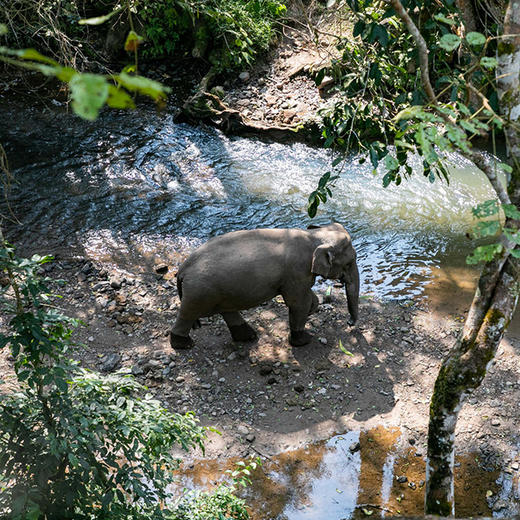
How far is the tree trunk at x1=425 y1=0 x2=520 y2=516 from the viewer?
13.3ft

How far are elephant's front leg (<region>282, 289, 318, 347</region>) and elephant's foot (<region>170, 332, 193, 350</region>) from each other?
1.18m

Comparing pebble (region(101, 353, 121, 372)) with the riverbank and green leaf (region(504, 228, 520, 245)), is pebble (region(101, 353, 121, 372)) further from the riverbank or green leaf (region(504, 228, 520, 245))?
green leaf (region(504, 228, 520, 245))

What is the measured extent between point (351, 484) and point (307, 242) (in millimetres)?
2681

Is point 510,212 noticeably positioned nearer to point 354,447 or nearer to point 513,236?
point 513,236

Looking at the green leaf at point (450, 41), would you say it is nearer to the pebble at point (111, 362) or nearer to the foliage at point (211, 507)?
the foliage at point (211, 507)

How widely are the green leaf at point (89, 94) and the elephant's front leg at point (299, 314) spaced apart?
227 inches

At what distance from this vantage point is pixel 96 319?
744 cm

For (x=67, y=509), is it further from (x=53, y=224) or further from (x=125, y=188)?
(x=125, y=188)

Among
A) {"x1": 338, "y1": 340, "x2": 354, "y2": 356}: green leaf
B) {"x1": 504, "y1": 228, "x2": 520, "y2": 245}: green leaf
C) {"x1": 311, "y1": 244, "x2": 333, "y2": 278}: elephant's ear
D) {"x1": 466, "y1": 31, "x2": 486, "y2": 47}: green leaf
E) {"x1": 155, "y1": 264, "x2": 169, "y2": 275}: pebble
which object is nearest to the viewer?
{"x1": 466, "y1": 31, "x2": 486, "y2": 47}: green leaf

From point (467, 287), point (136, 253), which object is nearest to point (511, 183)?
point (467, 287)

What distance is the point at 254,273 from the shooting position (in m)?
6.70

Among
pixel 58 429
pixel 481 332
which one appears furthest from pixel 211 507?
pixel 481 332

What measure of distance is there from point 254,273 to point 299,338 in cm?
100

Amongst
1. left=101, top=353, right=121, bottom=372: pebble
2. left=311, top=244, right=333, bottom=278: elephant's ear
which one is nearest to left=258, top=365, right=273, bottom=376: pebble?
left=311, top=244, right=333, bottom=278: elephant's ear
